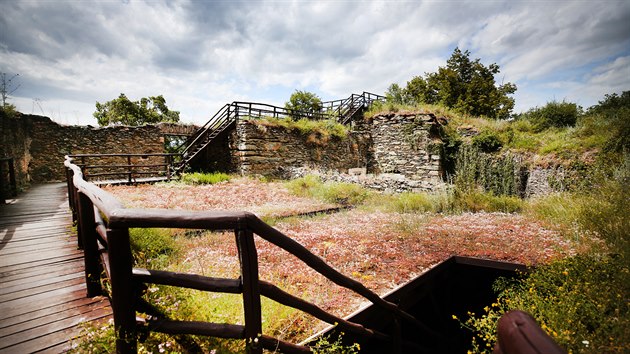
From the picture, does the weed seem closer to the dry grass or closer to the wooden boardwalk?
the dry grass

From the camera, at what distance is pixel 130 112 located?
29234 millimetres

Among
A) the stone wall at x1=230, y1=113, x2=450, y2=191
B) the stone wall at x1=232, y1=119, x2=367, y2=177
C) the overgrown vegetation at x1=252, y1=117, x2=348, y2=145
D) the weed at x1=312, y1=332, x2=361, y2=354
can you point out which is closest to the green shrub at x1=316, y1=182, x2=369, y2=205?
the stone wall at x1=230, y1=113, x2=450, y2=191

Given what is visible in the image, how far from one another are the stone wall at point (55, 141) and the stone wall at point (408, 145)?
1378cm

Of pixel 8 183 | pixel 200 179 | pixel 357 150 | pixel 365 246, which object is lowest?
pixel 365 246

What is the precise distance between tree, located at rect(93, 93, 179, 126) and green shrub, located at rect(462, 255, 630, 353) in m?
33.1

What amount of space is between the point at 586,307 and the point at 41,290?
18.7 feet

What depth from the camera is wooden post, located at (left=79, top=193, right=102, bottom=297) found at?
2.80m

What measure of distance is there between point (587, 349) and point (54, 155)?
2061 cm

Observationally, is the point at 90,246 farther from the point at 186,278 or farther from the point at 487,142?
the point at 487,142

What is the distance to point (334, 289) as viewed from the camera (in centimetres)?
403

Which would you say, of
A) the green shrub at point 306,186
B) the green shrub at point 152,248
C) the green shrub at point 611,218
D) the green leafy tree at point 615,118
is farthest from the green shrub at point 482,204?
the green shrub at point 152,248

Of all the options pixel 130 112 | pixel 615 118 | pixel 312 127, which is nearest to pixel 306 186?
pixel 312 127

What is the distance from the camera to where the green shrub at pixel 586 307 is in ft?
7.01

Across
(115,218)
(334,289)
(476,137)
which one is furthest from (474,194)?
(115,218)
